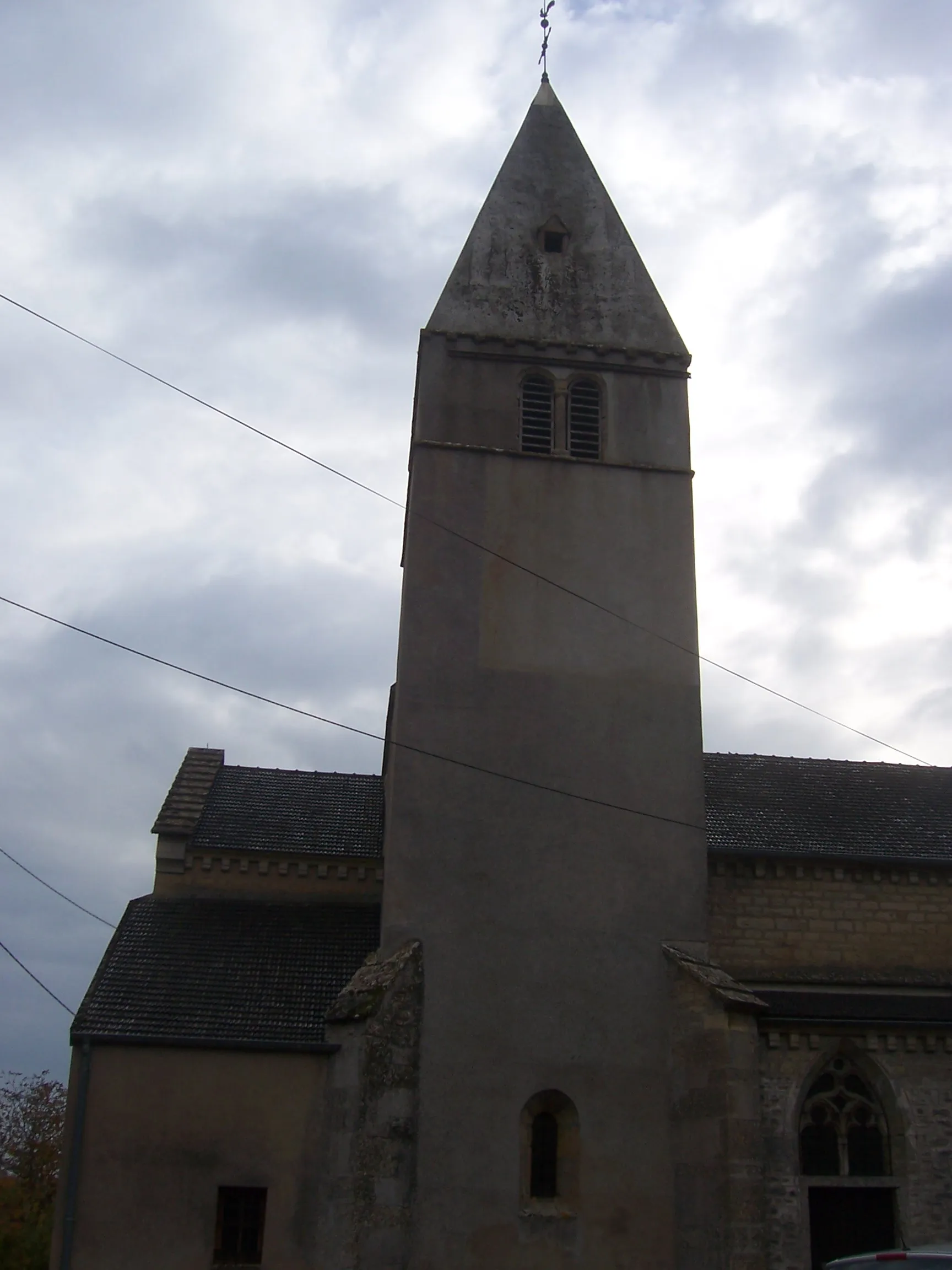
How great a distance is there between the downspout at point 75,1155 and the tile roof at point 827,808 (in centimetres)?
981

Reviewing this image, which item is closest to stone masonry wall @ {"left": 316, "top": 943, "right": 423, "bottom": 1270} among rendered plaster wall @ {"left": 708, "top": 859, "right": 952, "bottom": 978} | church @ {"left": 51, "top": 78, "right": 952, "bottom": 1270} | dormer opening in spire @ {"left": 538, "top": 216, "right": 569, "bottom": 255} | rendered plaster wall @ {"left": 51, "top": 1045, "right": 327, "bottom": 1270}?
church @ {"left": 51, "top": 78, "right": 952, "bottom": 1270}

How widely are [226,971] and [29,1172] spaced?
2288cm

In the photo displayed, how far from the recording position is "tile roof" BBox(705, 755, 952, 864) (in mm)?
19609

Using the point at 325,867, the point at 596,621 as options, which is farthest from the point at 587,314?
the point at 325,867

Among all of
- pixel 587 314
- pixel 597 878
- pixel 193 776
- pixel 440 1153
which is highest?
pixel 587 314

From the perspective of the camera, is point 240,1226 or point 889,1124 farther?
point 889,1124

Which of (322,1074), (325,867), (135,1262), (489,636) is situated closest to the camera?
(135,1262)

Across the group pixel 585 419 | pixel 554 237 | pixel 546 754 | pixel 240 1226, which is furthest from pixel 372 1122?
pixel 554 237

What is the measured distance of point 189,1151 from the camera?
51.6ft

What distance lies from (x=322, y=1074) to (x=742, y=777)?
9.74 m

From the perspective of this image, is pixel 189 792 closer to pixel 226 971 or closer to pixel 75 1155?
pixel 226 971

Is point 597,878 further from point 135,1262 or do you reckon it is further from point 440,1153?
point 135,1262

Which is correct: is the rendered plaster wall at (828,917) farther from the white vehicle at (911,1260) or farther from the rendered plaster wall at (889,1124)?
the white vehicle at (911,1260)

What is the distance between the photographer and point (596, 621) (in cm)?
1877
